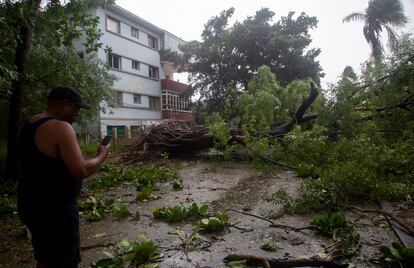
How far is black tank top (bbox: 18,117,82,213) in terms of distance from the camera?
2.04 m

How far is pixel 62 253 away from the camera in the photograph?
2.07 m

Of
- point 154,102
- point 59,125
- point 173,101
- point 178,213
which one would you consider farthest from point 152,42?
point 59,125

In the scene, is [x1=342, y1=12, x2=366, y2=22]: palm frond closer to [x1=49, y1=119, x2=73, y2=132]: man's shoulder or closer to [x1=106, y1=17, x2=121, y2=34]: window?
[x1=106, y1=17, x2=121, y2=34]: window

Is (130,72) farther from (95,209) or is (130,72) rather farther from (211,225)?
(211,225)

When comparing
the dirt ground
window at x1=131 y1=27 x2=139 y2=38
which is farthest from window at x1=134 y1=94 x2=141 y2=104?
the dirt ground

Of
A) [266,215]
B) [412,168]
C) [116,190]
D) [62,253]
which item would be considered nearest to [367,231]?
[266,215]

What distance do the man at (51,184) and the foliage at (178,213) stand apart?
6.74 ft

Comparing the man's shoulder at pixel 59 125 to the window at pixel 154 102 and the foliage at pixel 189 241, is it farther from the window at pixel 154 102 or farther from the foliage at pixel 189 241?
the window at pixel 154 102

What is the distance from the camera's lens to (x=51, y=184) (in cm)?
204

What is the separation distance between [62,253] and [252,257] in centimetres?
162

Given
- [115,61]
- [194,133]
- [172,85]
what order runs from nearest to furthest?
[194,133], [115,61], [172,85]

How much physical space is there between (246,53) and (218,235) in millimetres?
21654

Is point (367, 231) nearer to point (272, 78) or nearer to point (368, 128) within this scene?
point (368, 128)

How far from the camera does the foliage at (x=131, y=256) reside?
278 centimetres
